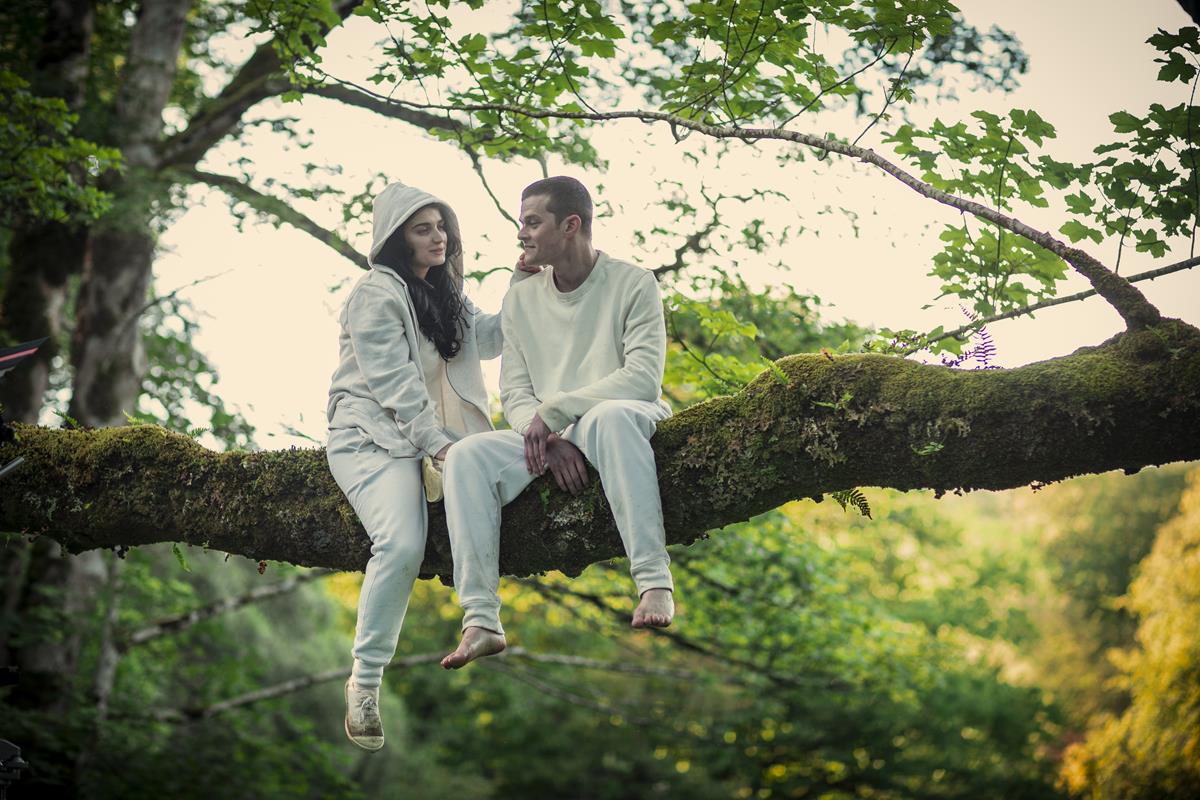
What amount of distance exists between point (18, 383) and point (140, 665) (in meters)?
4.30

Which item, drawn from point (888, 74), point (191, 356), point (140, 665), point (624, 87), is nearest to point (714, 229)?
point (624, 87)

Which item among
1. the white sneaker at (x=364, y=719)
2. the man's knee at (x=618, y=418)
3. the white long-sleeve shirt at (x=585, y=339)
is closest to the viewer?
the man's knee at (x=618, y=418)

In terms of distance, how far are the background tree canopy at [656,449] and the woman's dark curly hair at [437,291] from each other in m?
0.65

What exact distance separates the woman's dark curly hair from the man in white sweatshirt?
246 mm

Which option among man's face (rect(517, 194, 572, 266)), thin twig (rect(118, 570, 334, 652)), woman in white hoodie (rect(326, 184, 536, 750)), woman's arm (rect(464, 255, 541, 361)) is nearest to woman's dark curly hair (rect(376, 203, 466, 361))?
woman in white hoodie (rect(326, 184, 536, 750))

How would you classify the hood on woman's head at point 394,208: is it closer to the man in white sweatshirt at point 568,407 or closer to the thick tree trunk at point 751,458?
the man in white sweatshirt at point 568,407

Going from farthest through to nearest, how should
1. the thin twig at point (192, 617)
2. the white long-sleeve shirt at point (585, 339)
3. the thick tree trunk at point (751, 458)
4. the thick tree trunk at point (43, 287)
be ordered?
1. the thin twig at point (192, 617)
2. the thick tree trunk at point (43, 287)
3. the white long-sleeve shirt at point (585, 339)
4. the thick tree trunk at point (751, 458)

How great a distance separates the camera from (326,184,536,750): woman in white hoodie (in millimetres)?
3686

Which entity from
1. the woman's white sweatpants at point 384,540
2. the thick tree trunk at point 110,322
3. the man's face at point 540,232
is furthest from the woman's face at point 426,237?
the thick tree trunk at point 110,322

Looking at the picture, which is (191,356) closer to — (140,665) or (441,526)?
(140,665)

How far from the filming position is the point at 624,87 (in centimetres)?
667

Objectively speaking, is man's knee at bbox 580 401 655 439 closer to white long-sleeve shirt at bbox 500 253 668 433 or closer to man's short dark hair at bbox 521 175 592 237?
white long-sleeve shirt at bbox 500 253 668 433

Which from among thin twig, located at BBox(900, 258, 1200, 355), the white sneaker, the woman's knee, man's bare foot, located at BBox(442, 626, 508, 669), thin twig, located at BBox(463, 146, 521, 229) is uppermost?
thin twig, located at BBox(463, 146, 521, 229)

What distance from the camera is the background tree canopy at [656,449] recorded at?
3404 millimetres
